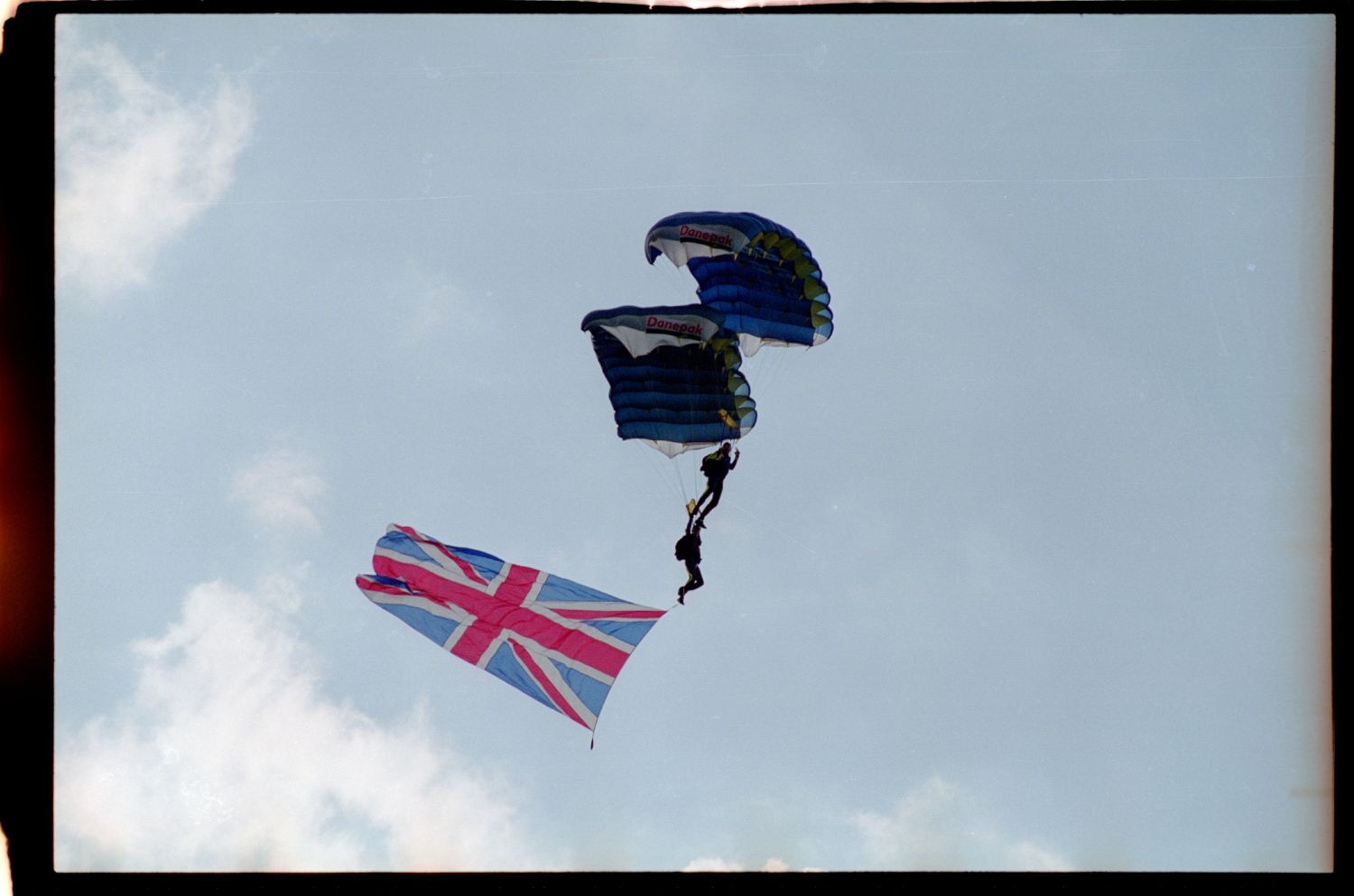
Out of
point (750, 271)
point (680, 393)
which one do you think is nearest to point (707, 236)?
point (750, 271)

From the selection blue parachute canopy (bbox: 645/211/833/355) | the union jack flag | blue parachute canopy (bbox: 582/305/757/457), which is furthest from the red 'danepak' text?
the union jack flag

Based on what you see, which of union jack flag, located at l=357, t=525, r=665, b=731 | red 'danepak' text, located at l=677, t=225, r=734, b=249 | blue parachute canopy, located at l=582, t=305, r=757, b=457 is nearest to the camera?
red 'danepak' text, located at l=677, t=225, r=734, b=249

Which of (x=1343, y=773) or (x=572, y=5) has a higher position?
(x=572, y=5)

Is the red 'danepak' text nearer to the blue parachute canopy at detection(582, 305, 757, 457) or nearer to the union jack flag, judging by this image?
the blue parachute canopy at detection(582, 305, 757, 457)

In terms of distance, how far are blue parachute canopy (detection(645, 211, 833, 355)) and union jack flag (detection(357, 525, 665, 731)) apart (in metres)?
4.34

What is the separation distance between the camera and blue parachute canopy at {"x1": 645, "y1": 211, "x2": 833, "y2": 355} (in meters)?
19.1

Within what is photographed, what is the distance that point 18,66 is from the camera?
13.7 m

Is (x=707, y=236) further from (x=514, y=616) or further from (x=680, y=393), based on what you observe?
(x=514, y=616)

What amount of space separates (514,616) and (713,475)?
3.55 meters

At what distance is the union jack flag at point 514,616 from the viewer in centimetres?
1969

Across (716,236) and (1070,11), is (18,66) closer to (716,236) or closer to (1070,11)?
(716,236)

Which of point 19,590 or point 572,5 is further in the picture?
point 19,590
